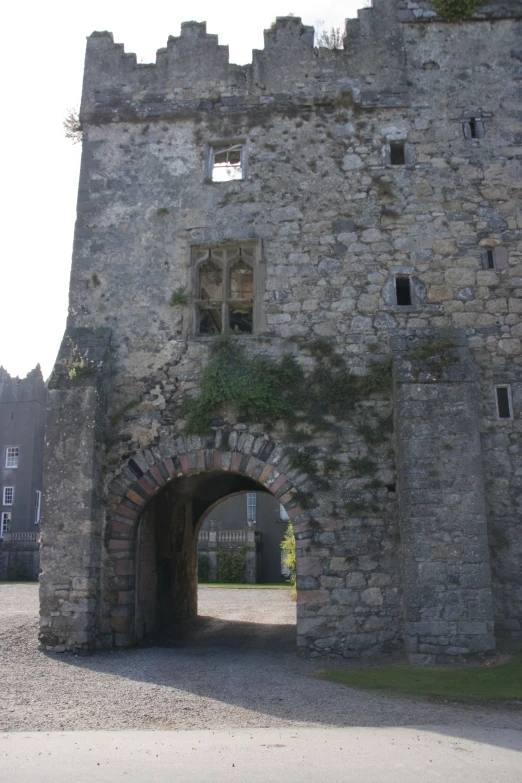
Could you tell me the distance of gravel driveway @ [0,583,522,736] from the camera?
6.62 m

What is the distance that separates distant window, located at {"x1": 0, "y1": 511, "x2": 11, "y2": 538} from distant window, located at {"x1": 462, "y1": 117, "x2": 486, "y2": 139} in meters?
35.3

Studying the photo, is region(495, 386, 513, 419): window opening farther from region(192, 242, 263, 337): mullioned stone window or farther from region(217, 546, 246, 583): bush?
region(217, 546, 246, 583): bush

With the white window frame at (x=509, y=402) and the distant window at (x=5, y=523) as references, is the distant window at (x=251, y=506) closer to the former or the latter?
the distant window at (x=5, y=523)

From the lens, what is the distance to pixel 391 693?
7879mm

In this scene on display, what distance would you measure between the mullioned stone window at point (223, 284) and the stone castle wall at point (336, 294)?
15 centimetres

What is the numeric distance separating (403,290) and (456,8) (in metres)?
5.24

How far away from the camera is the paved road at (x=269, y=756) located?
4.87 meters

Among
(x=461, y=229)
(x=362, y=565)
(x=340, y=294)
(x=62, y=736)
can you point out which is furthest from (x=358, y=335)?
(x=62, y=736)

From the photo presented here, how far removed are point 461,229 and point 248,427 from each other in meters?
4.73

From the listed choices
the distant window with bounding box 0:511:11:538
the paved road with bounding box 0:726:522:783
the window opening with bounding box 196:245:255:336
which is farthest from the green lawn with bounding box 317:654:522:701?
the distant window with bounding box 0:511:11:538

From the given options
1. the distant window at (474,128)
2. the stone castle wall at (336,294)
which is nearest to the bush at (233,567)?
the stone castle wall at (336,294)

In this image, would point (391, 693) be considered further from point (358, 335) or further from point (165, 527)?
point (165, 527)

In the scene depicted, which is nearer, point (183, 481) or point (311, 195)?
point (311, 195)

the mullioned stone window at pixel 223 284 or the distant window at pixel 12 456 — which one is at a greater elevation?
the distant window at pixel 12 456
